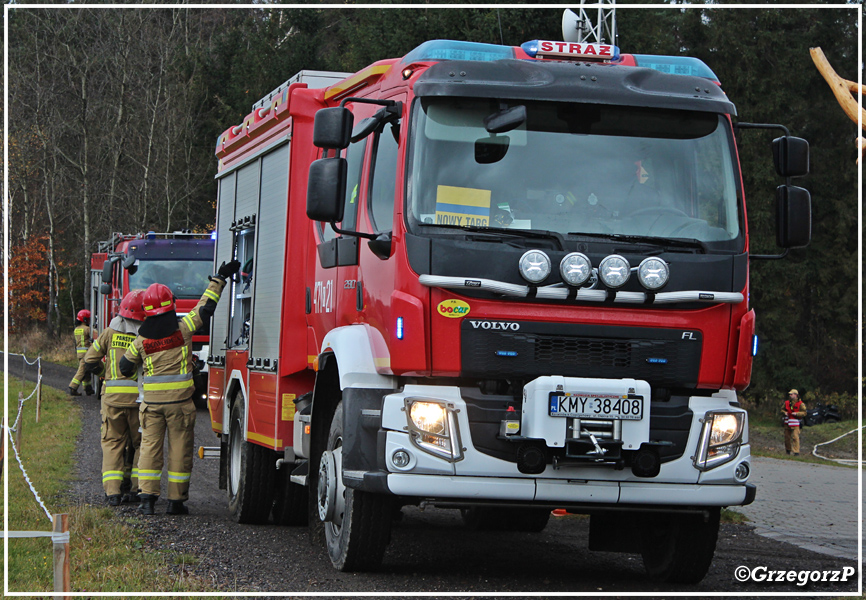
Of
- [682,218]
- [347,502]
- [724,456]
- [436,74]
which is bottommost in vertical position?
[347,502]

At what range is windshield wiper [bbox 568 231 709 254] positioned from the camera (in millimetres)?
5993

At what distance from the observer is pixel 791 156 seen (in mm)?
6262

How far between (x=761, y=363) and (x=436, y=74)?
33582mm

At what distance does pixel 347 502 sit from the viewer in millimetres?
6359

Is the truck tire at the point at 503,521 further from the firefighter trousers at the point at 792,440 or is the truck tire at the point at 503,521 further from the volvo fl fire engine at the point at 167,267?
the firefighter trousers at the point at 792,440

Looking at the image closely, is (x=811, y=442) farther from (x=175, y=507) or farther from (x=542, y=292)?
(x=542, y=292)

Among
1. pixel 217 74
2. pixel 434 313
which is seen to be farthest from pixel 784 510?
pixel 217 74

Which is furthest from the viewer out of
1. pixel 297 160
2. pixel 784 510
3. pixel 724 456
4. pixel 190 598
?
pixel 784 510

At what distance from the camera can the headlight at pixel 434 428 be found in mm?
5785

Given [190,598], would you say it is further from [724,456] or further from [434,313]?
[724,456]

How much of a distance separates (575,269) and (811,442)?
2174 centimetres

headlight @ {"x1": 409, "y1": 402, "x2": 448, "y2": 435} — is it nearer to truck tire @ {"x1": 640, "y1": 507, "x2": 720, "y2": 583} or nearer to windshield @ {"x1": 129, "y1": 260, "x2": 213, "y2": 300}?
truck tire @ {"x1": 640, "y1": 507, "x2": 720, "y2": 583}

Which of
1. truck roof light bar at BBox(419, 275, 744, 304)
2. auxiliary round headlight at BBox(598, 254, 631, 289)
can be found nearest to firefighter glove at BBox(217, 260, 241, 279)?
truck roof light bar at BBox(419, 275, 744, 304)

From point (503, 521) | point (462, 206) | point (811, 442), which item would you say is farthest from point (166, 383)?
point (811, 442)
